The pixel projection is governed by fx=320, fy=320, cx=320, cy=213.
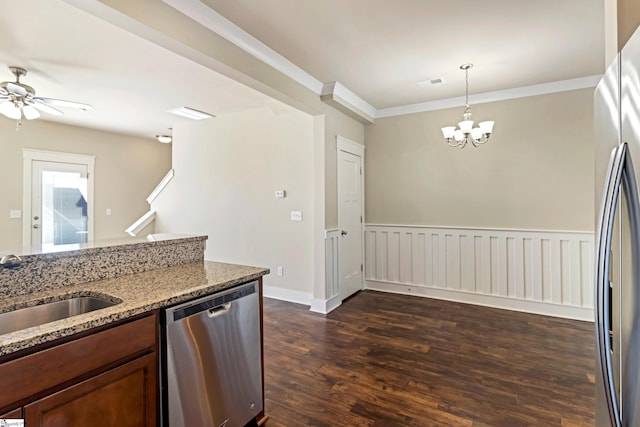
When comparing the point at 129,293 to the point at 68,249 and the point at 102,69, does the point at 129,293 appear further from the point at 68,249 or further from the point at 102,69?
the point at 102,69

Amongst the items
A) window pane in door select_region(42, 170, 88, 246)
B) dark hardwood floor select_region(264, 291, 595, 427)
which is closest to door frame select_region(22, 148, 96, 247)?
window pane in door select_region(42, 170, 88, 246)

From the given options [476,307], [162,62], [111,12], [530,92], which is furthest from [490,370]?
[162,62]

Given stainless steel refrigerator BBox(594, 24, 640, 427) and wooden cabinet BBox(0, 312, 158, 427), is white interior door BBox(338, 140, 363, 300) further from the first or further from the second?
stainless steel refrigerator BBox(594, 24, 640, 427)

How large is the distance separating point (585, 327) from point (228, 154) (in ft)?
16.5

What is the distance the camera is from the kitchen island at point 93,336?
104cm

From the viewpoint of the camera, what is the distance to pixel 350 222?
4566mm

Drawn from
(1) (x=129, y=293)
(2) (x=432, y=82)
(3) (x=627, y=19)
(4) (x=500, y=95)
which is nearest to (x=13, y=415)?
(1) (x=129, y=293)

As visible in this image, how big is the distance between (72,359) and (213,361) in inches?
25.7

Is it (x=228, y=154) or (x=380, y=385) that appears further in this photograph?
(x=228, y=154)

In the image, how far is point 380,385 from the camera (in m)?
2.36

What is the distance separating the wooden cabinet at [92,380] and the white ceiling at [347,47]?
221cm

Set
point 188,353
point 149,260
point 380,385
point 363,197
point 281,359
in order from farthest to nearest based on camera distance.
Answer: point 363,197 → point 281,359 → point 380,385 → point 149,260 → point 188,353

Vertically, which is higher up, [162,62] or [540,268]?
[162,62]

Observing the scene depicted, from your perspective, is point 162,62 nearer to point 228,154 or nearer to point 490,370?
point 228,154
